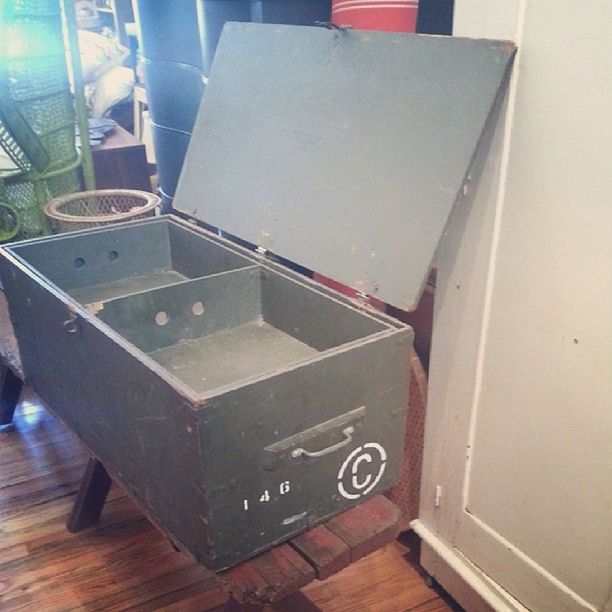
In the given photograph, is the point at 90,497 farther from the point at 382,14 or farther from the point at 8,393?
the point at 382,14

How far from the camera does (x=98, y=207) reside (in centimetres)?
206

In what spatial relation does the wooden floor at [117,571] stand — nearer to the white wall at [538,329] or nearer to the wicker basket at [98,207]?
the white wall at [538,329]

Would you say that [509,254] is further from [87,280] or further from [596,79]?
[87,280]

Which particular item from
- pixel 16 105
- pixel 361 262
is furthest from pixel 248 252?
pixel 16 105

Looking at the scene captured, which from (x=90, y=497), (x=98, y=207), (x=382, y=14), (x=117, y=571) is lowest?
(x=117, y=571)

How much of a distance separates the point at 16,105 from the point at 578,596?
177cm

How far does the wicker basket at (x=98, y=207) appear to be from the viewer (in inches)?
72.2

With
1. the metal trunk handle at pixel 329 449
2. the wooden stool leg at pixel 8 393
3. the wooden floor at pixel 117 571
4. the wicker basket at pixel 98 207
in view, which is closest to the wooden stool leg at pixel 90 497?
the wooden floor at pixel 117 571

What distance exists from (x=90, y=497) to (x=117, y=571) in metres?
0.17

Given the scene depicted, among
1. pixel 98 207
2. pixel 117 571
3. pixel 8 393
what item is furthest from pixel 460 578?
pixel 98 207

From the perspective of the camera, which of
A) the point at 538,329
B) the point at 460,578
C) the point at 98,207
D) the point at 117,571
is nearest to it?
the point at 538,329

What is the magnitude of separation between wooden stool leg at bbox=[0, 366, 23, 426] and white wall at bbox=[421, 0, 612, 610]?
114cm

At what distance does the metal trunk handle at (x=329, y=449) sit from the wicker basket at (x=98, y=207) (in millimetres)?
1089

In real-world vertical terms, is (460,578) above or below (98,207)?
below
